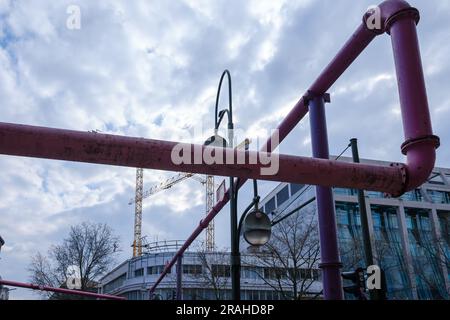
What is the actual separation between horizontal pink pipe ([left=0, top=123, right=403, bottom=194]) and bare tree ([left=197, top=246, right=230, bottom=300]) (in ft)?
134

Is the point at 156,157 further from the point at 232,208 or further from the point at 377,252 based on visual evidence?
the point at 377,252

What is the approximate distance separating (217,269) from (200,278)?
9.66 m

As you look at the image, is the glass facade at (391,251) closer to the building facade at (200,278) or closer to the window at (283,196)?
the building facade at (200,278)

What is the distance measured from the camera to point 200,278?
53188 millimetres

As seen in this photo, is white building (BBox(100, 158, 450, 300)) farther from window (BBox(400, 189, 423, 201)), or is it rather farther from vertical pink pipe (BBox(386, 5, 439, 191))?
vertical pink pipe (BBox(386, 5, 439, 191))

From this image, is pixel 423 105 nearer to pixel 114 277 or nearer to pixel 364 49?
pixel 364 49

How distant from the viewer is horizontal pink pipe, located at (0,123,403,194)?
3320 millimetres

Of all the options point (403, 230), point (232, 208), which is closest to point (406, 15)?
point (232, 208)

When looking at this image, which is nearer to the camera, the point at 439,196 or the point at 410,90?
the point at 410,90

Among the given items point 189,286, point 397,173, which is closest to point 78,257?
point 189,286

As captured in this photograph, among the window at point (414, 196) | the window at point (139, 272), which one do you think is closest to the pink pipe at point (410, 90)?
the window at point (414, 196)

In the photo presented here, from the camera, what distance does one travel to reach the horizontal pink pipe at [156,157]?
131 inches

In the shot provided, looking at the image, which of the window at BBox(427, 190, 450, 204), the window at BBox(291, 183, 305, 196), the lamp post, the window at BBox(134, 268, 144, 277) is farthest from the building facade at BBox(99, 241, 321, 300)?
the lamp post
